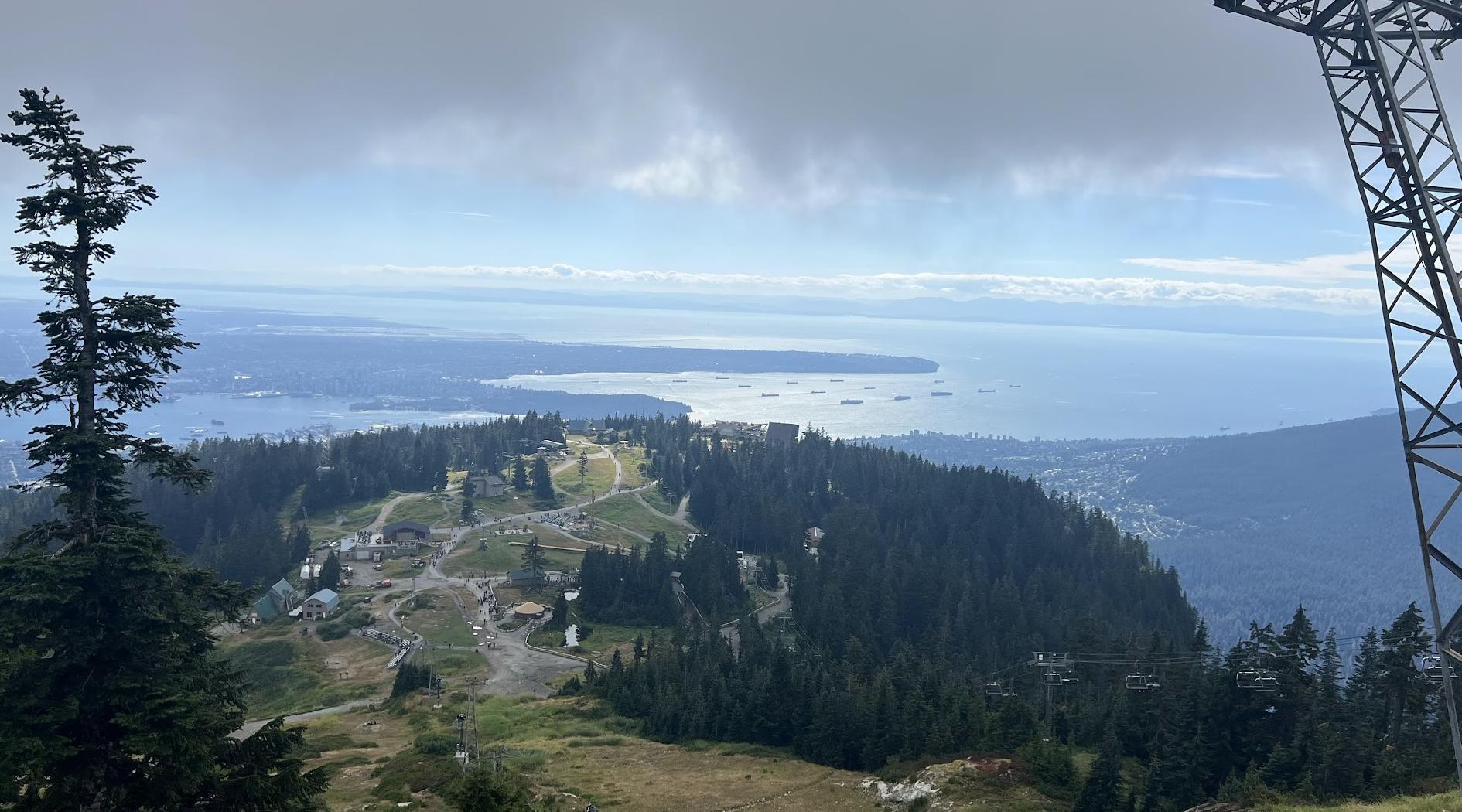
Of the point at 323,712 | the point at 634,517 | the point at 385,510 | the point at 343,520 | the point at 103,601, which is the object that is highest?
the point at 103,601

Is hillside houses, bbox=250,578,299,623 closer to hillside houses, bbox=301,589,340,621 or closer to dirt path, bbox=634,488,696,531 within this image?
hillside houses, bbox=301,589,340,621

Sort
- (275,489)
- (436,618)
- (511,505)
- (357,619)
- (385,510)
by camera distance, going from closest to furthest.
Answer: (357,619) < (436,618) < (385,510) < (511,505) < (275,489)

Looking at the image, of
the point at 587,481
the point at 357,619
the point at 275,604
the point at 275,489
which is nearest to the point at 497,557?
the point at 357,619

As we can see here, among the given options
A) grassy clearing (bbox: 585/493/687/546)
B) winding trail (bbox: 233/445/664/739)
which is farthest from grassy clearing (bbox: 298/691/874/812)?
Result: grassy clearing (bbox: 585/493/687/546)

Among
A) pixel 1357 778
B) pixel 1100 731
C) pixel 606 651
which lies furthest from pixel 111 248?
pixel 606 651

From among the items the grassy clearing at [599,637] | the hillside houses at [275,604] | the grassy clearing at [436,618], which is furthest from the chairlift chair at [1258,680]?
the hillside houses at [275,604]

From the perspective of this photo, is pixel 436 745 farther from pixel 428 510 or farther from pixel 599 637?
pixel 428 510

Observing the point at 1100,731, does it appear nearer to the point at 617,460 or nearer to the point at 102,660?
the point at 102,660
